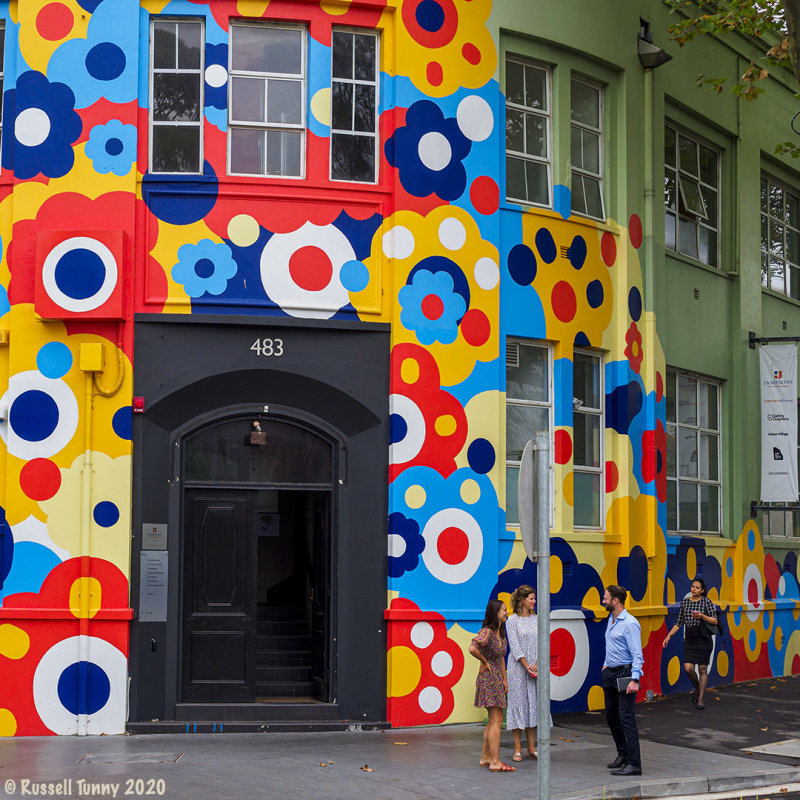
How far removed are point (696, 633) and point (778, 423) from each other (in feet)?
15.1

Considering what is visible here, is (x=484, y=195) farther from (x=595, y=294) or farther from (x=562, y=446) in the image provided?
(x=562, y=446)

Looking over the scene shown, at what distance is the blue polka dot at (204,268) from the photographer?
1380cm

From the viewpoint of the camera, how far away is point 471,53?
14.8 m

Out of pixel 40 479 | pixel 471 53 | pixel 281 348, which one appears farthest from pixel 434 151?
pixel 40 479

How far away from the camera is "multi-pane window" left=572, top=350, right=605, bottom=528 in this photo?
52.1ft

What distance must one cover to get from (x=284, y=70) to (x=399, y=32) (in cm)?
143

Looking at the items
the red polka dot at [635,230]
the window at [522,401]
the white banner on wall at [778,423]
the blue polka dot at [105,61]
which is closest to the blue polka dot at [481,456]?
the window at [522,401]

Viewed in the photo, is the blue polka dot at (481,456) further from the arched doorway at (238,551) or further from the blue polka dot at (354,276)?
the blue polka dot at (354,276)

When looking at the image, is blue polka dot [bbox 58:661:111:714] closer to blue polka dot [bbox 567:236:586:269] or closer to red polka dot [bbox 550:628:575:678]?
red polka dot [bbox 550:628:575:678]

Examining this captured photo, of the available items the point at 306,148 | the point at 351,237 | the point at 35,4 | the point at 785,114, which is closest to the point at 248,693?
the point at 351,237

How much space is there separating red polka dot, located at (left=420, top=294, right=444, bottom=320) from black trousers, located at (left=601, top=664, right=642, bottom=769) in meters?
4.77

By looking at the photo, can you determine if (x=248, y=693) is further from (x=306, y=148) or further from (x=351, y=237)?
(x=306, y=148)

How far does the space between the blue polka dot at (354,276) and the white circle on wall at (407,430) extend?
1.33m

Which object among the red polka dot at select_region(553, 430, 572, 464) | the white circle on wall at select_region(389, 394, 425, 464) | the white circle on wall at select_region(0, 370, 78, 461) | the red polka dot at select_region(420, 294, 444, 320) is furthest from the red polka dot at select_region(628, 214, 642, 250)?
the white circle on wall at select_region(0, 370, 78, 461)
